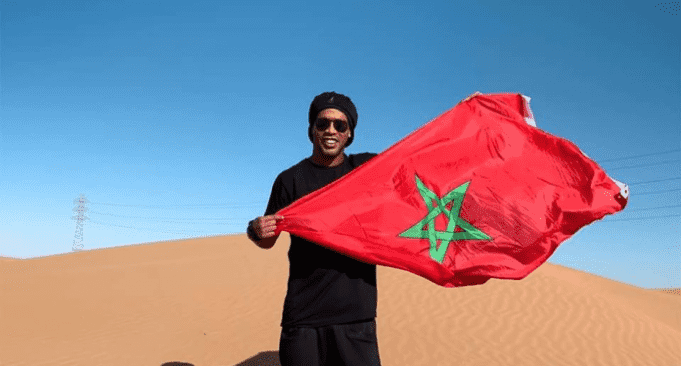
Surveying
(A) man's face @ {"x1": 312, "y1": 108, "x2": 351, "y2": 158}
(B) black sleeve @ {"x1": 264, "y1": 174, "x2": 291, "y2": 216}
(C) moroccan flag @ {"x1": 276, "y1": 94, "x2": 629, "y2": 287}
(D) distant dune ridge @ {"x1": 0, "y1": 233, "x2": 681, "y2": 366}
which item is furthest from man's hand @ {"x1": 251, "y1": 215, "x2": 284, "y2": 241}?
(D) distant dune ridge @ {"x1": 0, "y1": 233, "x2": 681, "y2": 366}

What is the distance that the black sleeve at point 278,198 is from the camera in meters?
Answer: 3.56

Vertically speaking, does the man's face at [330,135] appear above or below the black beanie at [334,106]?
below

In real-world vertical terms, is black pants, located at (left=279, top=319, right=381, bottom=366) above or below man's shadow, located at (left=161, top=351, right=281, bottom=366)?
above

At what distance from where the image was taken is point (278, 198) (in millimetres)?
3584

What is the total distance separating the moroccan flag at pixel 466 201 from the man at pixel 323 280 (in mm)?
119

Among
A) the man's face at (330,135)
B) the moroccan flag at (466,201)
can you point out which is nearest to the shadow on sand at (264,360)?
the moroccan flag at (466,201)

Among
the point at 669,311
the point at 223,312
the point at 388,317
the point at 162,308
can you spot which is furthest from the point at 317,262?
the point at 669,311

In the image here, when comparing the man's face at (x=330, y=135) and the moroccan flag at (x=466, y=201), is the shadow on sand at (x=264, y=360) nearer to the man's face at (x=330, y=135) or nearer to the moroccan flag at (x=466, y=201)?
the moroccan flag at (x=466, y=201)

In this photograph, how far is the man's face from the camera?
338 cm

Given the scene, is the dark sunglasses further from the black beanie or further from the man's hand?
the man's hand

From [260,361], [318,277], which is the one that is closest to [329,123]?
[318,277]

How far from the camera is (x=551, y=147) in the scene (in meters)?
4.29

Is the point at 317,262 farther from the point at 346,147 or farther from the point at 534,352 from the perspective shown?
the point at 534,352

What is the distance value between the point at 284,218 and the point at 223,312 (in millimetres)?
14028
